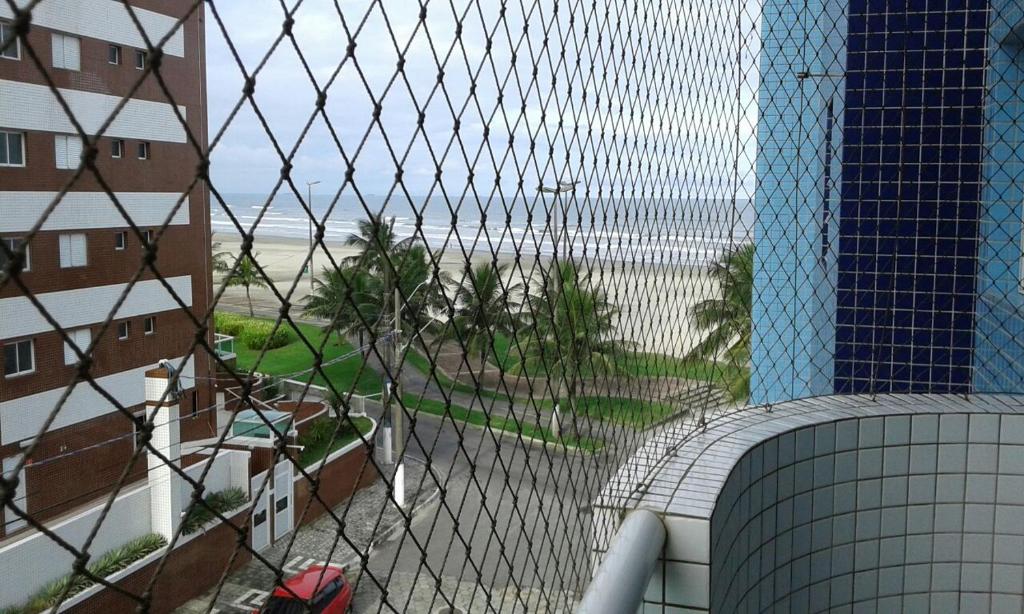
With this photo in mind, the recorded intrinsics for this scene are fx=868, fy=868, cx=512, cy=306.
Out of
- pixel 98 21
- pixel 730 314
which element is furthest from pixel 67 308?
pixel 730 314

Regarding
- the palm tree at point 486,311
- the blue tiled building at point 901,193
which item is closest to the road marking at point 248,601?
the palm tree at point 486,311

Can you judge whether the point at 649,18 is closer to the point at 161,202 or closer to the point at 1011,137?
the point at 161,202

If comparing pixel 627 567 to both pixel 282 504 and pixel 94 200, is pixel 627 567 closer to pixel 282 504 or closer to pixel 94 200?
pixel 94 200

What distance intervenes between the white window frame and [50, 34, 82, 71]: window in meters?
0.28

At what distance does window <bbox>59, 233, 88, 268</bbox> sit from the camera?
136cm

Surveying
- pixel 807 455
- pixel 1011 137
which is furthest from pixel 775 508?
pixel 1011 137

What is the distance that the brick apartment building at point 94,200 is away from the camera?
1278mm

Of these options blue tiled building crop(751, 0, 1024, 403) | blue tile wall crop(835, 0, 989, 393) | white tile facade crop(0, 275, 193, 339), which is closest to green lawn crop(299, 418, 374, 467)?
white tile facade crop(0, 275, 193, 339)

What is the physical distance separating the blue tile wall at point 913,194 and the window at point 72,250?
282cm

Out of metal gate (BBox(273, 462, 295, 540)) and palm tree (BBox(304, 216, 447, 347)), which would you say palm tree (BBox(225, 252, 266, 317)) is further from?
metal gate (BBox(273, 462, 295, 540))

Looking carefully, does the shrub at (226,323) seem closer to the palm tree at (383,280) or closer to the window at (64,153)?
the palm tree at (383,280)

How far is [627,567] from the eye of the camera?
1.34 metres

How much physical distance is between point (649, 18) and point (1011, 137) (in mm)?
2201

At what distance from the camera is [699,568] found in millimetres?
1581
